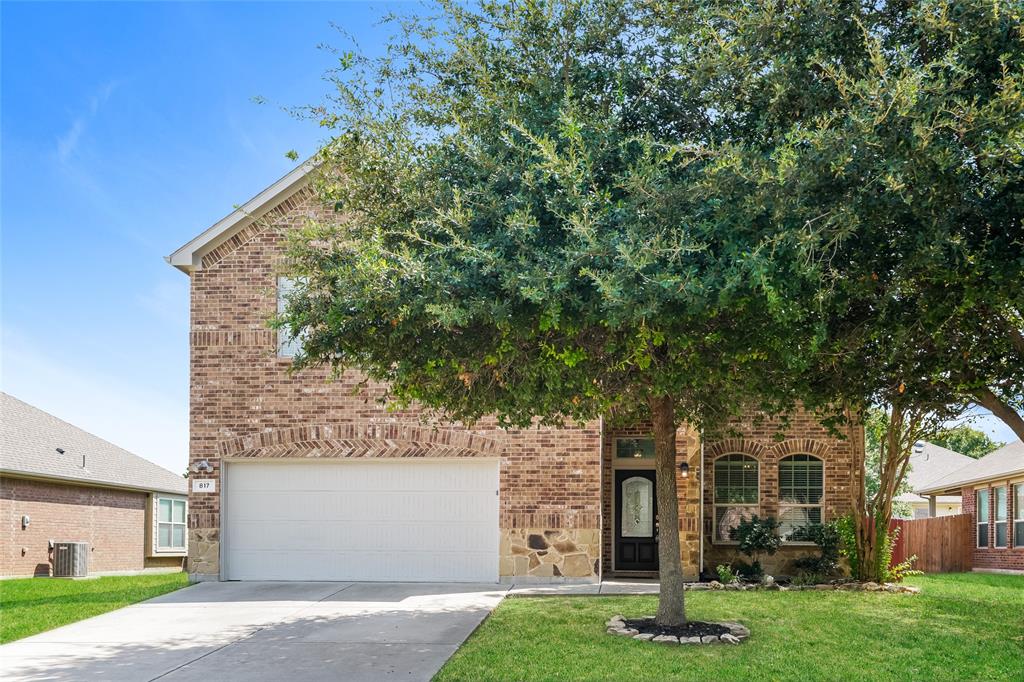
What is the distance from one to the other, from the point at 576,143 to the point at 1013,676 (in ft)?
21.9

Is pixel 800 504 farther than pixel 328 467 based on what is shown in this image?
Yes

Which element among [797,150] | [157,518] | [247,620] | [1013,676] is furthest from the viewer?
[157,518]

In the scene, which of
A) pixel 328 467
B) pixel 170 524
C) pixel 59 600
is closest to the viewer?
pixel 59 600

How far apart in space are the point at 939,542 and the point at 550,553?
1244cm

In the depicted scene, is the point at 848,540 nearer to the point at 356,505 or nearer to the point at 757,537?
the point at 757,537

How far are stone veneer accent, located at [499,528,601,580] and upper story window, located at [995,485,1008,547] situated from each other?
1408cm

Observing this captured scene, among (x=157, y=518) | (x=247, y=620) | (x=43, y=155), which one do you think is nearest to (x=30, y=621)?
(x=247, y=620)

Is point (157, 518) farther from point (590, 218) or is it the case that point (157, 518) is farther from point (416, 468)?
point (590, 218)

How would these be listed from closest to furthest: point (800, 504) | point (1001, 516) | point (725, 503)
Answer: point (800, 504), point (725, 503), point (1001, 516)

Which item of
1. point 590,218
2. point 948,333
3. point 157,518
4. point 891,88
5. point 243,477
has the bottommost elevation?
point 157,518

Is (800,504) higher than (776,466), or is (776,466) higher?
(776,466)

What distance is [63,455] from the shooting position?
24000 mm

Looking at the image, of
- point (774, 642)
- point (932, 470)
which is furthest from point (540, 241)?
point (932, 470)

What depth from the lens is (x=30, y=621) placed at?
12430 mm
